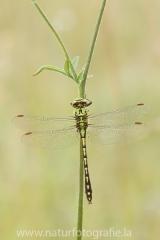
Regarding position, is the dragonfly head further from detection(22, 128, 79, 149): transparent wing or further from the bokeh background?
the bokeh background

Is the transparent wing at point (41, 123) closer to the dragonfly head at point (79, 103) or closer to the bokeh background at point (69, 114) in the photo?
the dragonfly head at point (79, 103)

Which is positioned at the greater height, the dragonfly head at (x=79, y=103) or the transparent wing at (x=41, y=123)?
the dragonfly head at (x=79, y=103)

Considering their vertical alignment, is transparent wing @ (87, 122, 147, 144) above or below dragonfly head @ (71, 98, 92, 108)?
below

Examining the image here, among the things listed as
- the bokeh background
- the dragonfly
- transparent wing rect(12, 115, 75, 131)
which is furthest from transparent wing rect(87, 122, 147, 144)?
the bokeh background

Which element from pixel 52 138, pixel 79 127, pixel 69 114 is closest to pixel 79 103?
pixel 79 127

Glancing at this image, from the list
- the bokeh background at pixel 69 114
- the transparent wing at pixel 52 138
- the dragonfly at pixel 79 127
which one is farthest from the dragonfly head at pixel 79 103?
the bokeh background at pixel 69 114

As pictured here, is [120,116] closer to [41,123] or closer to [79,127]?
[79,127]

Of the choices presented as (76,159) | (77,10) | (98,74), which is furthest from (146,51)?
(76,159)
